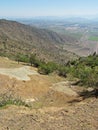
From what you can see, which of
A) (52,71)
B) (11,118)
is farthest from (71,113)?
(52,71)

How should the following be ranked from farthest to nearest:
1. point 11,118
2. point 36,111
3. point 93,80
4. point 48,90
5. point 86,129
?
point 48,90 → point 93,80 → point 36,111 → point 11,118 → point 86,129

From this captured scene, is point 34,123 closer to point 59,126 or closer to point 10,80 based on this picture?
point 59,126

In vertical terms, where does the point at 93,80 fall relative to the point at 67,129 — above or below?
below

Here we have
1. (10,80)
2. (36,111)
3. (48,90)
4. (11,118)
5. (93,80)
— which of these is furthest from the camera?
(10,80)

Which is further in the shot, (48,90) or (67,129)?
(48,90)

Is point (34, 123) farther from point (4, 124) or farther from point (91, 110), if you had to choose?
point (91, 110)

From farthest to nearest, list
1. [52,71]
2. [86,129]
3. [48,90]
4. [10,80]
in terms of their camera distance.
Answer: [52,71], [10,80], [48,90], [86,129]

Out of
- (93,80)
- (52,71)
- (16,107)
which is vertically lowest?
(52,71)

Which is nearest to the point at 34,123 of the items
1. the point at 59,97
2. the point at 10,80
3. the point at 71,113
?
the point at 71,113

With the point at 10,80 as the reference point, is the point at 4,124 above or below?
above
